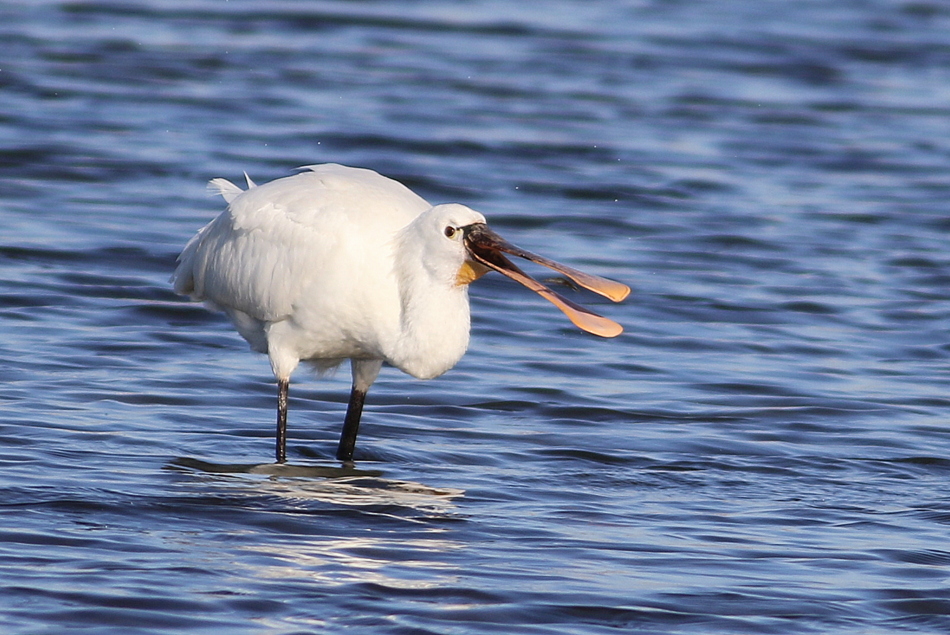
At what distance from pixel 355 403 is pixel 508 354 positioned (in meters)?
2.33

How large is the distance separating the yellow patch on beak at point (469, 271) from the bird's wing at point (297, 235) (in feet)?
1.13

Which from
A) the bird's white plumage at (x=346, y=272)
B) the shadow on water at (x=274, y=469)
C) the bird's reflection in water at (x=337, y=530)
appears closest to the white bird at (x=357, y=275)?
the bird's white plumage at (x=346, y=272)

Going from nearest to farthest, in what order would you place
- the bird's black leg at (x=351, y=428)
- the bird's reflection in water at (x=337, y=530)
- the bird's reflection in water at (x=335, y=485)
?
1. the bird's reflection in water at (x=337, y=530)
2. the bird's reflection in water at (x=335, y=485)
3. the bird's black leg at (x=351, y=428)

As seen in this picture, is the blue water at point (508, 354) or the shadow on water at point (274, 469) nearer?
the blue water at point (508, 354)

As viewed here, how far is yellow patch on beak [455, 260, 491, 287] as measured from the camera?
7129 millimetres

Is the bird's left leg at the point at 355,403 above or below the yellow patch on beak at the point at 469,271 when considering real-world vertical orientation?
below

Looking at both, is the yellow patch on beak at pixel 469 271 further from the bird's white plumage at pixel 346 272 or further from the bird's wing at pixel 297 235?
the bird's wing at pixel 297 235

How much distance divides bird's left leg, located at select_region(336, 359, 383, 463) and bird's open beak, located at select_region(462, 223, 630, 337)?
36.2 inches

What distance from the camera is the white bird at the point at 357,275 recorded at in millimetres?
7074

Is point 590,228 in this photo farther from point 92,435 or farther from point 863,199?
point 92,435

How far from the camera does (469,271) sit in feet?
23.5

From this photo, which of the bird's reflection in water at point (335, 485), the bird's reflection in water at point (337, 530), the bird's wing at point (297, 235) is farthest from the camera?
the bird's wing at point (297, 235)

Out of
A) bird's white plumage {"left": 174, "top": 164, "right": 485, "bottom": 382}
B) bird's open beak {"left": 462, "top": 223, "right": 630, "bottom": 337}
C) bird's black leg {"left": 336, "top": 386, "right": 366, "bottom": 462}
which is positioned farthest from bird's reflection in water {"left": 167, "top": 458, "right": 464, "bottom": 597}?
bird's open beak {"left": 462, "top": 223, "right": 630, "bottom": 337}

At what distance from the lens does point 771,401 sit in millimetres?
9164
